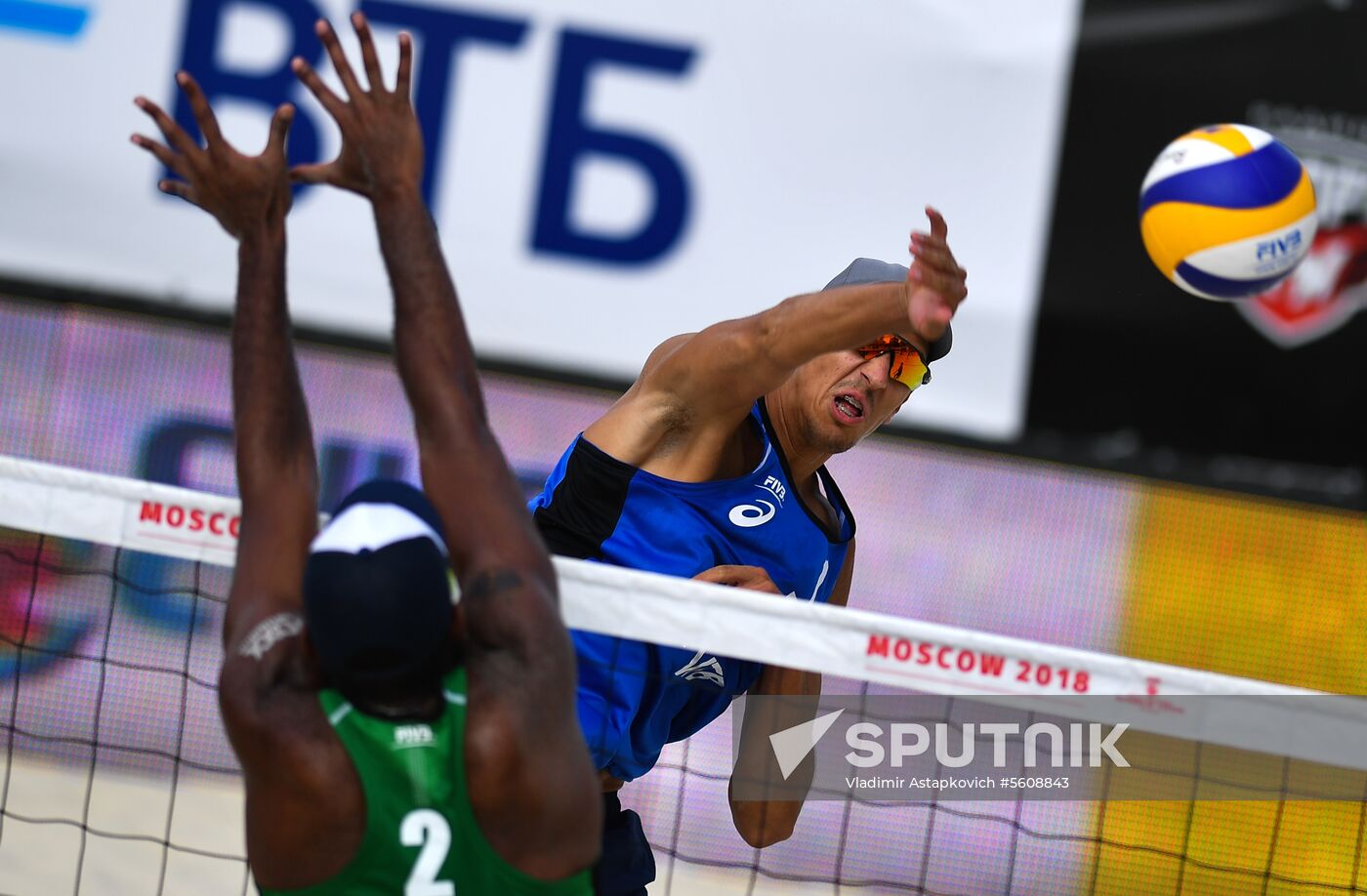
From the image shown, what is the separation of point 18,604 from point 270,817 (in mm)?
5221

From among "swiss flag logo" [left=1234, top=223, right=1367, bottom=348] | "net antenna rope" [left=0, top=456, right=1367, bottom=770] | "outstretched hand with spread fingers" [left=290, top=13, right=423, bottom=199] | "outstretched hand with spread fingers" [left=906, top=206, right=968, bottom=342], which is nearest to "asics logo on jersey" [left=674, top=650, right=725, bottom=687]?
"net antenna rope" [left=0, top=456, right=1367, bottom=770]

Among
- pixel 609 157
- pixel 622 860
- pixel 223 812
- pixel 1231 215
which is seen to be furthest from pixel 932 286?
pixel 223 812

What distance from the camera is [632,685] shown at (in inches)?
138

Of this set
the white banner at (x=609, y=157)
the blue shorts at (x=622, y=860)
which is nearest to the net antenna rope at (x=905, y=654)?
the blue shorts at (x=622, y=860)

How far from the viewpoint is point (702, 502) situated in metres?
3.54

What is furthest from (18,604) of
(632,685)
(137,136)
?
(137,136)

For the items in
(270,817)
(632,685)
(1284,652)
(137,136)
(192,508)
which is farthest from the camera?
(1284,652)

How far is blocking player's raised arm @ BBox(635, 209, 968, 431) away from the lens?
2.68 meters

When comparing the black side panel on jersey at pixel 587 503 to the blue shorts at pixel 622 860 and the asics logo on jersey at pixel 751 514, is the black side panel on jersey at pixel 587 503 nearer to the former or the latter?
the asics logo on jersey at pixel 751 514

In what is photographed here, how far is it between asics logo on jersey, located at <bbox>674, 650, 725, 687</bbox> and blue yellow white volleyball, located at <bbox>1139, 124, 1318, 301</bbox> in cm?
162

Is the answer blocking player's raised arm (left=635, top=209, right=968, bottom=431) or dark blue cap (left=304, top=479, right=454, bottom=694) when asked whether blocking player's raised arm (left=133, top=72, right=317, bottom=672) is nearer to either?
dark blue cap (left=304, top=479, right=454, bottom=694)

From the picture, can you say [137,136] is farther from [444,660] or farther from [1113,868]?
[1113,868]

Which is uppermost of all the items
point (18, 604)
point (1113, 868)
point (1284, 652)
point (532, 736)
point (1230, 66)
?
point (1230, 66)

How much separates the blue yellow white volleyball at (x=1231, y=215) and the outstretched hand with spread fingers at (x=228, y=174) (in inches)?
94.7
